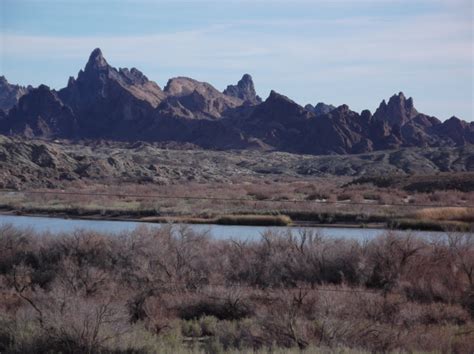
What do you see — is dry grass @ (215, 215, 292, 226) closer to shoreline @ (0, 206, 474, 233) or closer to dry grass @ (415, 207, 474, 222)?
shoreline @ (0, 206, 474, 233)

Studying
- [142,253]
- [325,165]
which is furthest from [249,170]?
[142,253]

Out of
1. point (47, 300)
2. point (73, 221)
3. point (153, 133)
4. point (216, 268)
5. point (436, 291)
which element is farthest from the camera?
point (153, 133)

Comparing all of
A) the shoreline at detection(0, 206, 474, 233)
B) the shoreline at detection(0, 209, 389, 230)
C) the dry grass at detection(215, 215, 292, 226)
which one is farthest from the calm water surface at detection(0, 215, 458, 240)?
the dry grass at detection(215, 215, 292, 226)

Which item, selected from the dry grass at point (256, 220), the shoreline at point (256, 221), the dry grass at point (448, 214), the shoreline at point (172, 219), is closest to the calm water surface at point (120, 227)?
the shoreline at point (172, 219)

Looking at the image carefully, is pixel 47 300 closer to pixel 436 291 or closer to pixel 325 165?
pixel 436 291

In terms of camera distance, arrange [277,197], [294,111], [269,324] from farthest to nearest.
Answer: [294,111], [277,197], [269,324]

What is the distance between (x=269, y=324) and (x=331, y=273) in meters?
9.97

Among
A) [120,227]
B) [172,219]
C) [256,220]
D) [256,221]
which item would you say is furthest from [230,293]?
[256,220]

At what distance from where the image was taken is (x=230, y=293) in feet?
66.9

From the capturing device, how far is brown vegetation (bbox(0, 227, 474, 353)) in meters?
15.3

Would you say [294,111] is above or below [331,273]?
above

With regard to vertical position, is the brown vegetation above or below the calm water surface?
above

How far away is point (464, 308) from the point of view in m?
20.2

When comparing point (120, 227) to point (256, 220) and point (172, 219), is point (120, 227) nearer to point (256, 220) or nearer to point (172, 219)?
point (172, 219)
